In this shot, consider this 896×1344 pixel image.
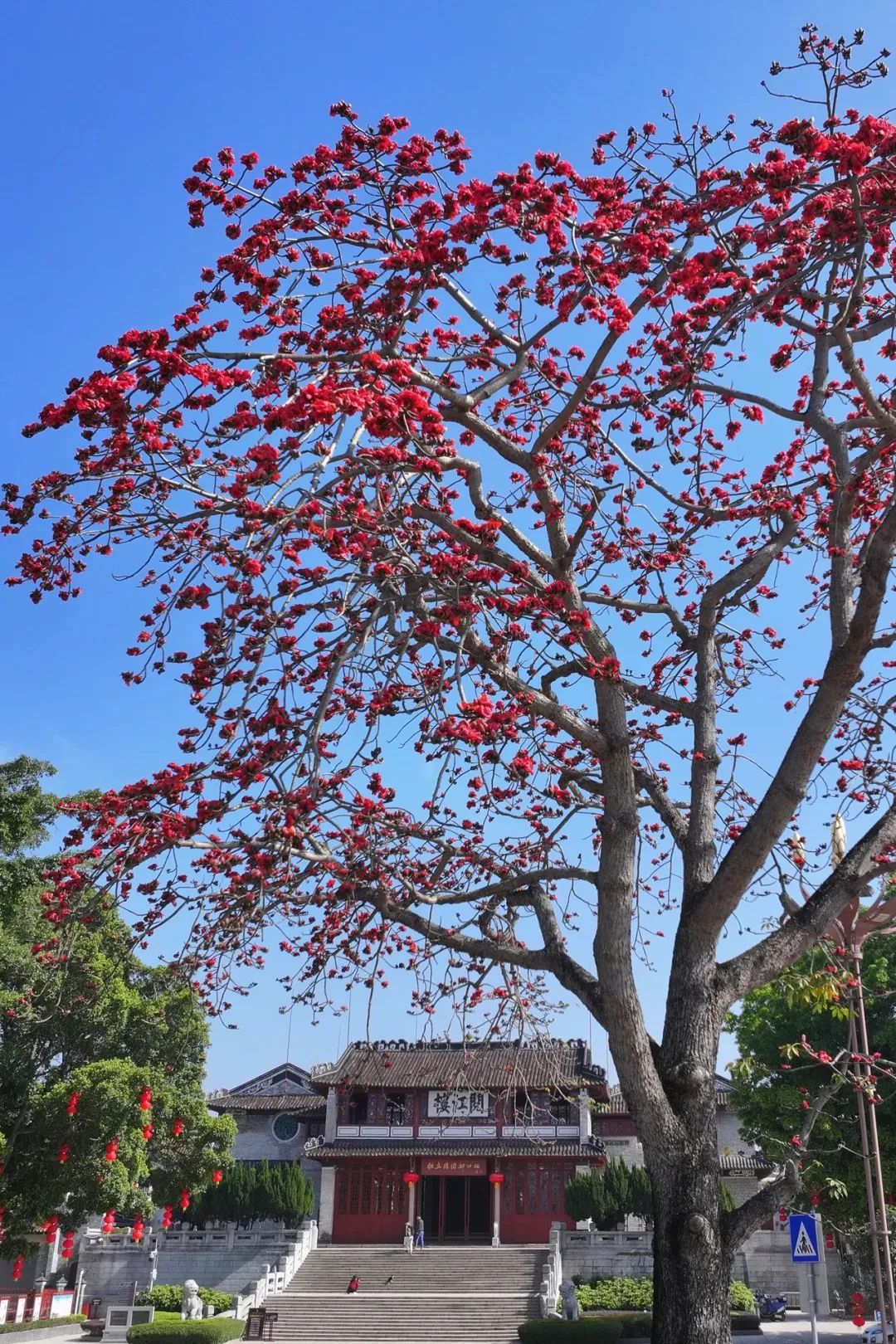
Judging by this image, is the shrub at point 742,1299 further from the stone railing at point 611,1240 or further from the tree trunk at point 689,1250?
the tree trunk at point 689,1250

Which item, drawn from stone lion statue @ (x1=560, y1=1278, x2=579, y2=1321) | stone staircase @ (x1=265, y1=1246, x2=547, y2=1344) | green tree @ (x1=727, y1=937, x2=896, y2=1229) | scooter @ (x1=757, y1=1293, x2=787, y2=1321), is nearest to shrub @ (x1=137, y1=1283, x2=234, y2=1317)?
stone staircase @ (x1=265, y1=1246, x2=547, y2=1344)

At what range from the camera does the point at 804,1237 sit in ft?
30.7

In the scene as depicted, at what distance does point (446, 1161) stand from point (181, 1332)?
12162mm

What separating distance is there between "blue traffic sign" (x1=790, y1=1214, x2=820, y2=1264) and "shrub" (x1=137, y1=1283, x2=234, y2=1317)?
19790mm

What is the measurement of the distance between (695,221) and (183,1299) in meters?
25.6

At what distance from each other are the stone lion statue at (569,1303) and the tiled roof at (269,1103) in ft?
37.5

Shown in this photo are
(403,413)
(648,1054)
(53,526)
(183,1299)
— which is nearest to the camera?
(403,413)

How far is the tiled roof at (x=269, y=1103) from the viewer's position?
35.5m

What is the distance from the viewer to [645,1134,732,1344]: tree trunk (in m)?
5.26

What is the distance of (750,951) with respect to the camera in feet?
19.7

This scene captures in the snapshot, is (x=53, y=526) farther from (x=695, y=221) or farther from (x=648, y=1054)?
(x=648, y=1054)

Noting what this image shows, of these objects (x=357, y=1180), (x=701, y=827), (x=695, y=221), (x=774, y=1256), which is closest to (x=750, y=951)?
(x=701, y=827)

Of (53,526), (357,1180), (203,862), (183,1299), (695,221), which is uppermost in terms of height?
(695,221)

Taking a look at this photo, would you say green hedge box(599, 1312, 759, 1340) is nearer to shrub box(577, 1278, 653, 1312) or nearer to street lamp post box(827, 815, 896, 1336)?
shrub box(577, 1278, 653, 1312)
